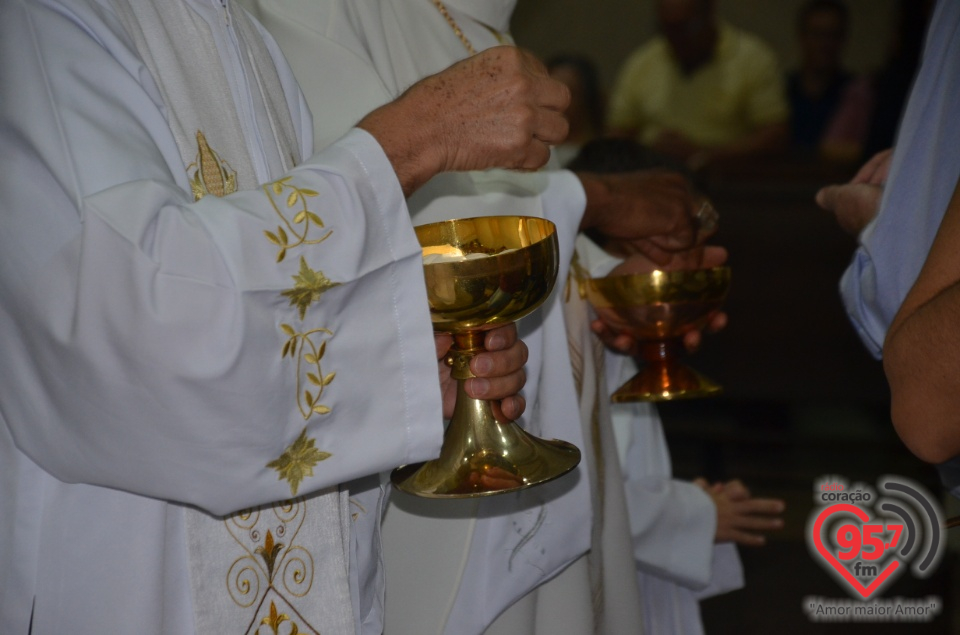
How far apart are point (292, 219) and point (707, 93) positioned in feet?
26.1

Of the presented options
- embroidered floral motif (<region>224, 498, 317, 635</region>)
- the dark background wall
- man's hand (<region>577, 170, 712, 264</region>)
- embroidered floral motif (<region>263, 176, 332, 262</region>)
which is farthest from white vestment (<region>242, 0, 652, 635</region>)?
the dark background wall

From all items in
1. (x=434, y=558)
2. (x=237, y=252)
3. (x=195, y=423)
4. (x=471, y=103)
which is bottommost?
(x=434, y=558)

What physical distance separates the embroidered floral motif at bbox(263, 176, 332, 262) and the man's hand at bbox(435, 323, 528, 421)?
36cm

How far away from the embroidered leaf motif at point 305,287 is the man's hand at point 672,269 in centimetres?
119

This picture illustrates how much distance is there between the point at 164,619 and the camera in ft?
4.93

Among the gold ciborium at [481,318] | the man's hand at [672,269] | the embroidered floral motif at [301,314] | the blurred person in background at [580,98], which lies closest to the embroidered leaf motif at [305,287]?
the embroidered floral motif at [301,314]

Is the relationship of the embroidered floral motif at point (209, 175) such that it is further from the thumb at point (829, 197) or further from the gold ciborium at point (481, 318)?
the thumb at point (829, 197)

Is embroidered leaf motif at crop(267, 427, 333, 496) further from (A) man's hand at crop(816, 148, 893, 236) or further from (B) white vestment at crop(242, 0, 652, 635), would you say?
(A) man's hand at crop(816, 148, 893, 236)

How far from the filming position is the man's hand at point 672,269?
8.36 feet

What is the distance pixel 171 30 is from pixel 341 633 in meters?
0.94

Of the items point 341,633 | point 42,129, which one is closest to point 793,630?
point 341,633

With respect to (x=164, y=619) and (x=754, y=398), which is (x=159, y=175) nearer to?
(x=164, y=619)

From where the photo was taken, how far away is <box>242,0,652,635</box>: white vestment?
209 cm

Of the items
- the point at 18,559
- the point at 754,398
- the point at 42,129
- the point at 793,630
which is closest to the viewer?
the point at 42,129
